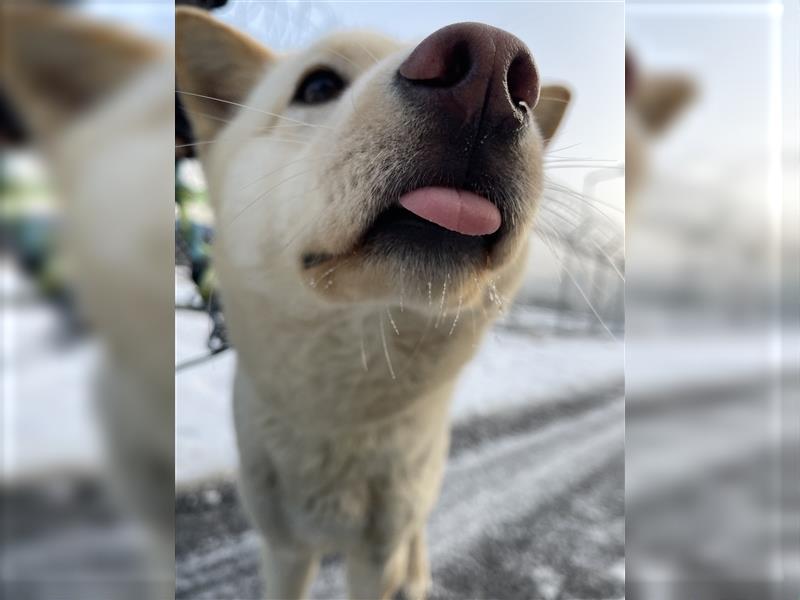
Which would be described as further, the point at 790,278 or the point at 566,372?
the point at 566,372

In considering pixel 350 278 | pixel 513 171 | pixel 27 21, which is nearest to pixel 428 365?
pixel 350 278

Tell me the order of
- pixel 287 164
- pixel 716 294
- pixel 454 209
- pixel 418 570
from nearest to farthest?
pixel 454 209
pixel 287 164
pixel 716 294
pixel 418 570

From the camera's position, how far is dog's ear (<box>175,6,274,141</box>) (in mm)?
796

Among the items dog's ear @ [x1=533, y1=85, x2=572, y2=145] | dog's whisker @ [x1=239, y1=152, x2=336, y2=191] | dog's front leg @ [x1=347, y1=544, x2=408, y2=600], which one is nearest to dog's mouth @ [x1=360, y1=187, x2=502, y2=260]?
dog's whisker @ [x1=239, y1=152, x2=336, y2=191]

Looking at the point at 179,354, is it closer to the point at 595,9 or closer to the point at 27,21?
the point at 27,21

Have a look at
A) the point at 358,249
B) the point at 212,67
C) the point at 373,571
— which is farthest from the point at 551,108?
the point at 373,571

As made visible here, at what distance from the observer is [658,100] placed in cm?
88

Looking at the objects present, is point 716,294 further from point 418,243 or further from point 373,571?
point 373,571

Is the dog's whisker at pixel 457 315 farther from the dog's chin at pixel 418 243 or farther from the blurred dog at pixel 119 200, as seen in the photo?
the blurred dog at pixel 119 200

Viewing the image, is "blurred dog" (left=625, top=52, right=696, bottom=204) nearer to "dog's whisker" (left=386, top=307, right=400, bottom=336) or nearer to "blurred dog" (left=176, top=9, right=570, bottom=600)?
"blurred dog" (left=176, top=9, right=570, bottom=600)

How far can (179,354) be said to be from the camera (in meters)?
0.85

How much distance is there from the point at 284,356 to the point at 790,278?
741 millimetres

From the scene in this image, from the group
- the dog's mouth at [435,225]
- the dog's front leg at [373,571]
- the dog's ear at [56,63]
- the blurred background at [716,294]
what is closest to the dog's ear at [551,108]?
the blurred background at [716,294]

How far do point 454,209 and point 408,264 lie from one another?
8cm
